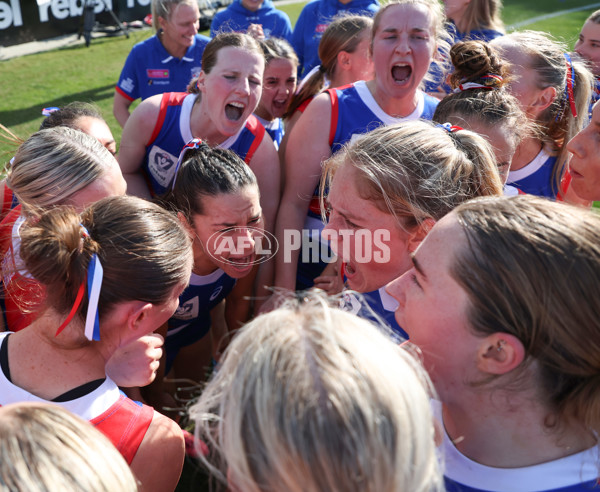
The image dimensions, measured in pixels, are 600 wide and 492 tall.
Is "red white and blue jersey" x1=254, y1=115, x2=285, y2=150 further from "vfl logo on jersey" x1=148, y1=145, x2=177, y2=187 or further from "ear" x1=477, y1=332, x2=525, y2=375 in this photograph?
"ear" x1=477, y1=332, x2=525, y2=375

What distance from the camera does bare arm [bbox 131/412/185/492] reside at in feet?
4.95

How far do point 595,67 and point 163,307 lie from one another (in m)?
4.11

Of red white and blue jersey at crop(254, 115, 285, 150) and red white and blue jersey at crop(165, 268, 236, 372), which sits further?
red white and blue jersey at crop(254, 115, 285, 150)

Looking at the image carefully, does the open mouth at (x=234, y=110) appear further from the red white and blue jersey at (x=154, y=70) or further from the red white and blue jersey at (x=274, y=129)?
the red white and blue jersey at (x=154, y=70)

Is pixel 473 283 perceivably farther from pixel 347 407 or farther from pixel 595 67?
pixel 595 67

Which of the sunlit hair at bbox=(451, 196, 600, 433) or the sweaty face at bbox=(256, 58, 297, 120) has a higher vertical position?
the sunlit hair at bbox=(451, 196, 600, 433)

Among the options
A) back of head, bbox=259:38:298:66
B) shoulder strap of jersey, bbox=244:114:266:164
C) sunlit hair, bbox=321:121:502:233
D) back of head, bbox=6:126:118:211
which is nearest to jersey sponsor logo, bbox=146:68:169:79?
back of head, bbox=259:38:298:66

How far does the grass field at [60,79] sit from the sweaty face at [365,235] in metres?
5.17

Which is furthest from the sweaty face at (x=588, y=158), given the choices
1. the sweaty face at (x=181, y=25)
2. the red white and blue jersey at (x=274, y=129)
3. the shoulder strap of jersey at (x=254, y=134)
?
the sweaty face at (x=181, y=25)

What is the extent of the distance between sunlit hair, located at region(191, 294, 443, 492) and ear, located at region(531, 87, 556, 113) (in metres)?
2.31

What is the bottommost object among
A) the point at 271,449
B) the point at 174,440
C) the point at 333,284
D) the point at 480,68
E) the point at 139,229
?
the point at 333,284

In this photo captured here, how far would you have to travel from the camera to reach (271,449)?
2.92ft

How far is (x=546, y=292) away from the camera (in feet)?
3.72

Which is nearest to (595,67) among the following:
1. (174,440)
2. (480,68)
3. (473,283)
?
(480,68)
